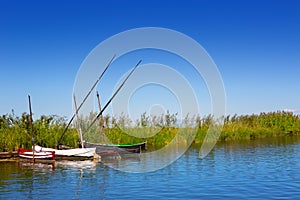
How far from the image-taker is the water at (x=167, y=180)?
1631cm

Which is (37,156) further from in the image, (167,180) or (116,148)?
(167,180)

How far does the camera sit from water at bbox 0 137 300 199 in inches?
642

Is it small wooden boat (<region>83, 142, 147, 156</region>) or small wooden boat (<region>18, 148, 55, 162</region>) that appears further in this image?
small wooden boat (<region>83, 142, 147, 156</region>)

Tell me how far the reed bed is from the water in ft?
17.3

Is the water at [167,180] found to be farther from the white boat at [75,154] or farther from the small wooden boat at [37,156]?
the small wooden boat at [37,156]

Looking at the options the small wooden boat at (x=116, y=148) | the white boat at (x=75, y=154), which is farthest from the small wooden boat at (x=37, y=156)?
the small wooden boat at (x=116, y=148)

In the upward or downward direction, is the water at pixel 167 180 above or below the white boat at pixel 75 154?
below

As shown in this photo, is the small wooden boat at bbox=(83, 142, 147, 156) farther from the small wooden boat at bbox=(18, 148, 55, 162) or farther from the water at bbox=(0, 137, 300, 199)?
the small wooden boat at bbox=(18, 148, 55, 162)

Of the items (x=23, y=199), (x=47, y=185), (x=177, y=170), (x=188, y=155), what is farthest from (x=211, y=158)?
(x=23, y=199)

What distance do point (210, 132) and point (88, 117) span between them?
48.6 feet

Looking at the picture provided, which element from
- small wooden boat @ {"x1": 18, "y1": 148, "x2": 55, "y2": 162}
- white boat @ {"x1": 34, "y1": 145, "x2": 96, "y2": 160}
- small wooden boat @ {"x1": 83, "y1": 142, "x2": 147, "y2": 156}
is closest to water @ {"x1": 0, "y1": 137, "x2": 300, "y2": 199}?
white boat @ {"x1": 34, "y1": 145, "x2": 96, "y2": 160}

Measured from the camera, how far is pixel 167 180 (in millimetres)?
19453

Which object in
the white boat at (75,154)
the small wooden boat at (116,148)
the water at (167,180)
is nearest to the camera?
the water at (167,180)

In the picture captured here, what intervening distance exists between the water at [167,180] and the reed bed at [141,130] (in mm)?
5276
